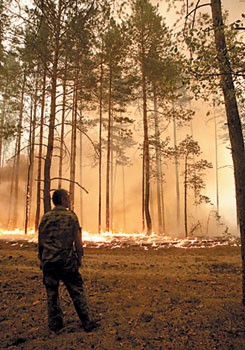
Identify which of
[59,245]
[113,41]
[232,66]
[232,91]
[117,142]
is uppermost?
[113,41]

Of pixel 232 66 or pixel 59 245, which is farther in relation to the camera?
pixel 232 66

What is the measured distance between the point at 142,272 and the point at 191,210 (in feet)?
53.8

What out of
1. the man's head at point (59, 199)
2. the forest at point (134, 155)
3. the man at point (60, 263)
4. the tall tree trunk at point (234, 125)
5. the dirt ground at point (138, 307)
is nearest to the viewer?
the dirt ground at point (138, 307)

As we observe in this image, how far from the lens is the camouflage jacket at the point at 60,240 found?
3.49 m

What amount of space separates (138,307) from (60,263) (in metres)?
1.94

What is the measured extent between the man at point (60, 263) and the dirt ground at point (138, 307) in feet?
0.81

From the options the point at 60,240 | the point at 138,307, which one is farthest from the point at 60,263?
the point at 138,307

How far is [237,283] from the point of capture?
5.94 metres

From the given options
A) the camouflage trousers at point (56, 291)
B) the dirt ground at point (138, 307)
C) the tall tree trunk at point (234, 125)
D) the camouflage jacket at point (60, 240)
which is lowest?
the dirt ground at point (138, 307)

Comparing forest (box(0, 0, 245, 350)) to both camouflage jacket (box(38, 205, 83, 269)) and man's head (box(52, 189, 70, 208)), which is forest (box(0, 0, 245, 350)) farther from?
man's head (box(52, 189, 70, 208))

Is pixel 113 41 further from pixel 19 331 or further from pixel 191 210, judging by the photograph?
pixel 19 331

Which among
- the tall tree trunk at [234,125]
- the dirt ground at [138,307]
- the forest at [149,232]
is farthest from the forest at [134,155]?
the tall tree trunk at [234,125]

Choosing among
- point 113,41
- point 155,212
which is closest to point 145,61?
point 113,41

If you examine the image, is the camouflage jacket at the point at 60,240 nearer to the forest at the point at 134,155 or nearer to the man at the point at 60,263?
the man at the point at 60,263
